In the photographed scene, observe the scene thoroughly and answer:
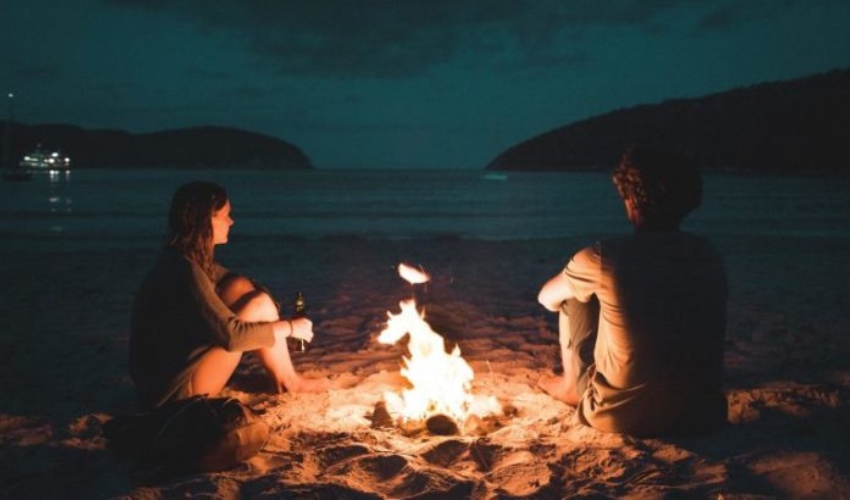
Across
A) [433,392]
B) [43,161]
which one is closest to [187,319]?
[433,392]

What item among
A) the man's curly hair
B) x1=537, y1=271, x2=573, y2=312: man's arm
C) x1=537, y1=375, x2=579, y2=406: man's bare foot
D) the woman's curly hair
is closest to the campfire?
x1=537, y1=375, x2=579, y2=406: man's bare foot

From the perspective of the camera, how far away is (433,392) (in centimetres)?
450

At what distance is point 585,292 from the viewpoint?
3.77 m

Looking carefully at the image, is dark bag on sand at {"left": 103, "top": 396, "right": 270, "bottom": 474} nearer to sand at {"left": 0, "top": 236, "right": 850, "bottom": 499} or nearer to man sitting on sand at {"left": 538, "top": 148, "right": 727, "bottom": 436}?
sand at {"left": 0, "top": 236, "right": 850, "bottom": 499}

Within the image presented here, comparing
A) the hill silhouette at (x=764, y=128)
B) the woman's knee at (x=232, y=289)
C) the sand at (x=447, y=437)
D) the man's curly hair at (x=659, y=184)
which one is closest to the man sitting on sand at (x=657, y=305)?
the man's curly hair at (x=659, y=184)

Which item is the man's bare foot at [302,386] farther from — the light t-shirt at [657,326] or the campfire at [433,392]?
the light t-shirt at [657,326]

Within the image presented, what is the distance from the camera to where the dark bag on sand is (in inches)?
141

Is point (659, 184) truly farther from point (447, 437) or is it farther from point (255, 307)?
point (255, 307)

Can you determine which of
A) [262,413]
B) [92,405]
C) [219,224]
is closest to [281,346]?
[262,413]

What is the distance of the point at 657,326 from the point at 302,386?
2.80m

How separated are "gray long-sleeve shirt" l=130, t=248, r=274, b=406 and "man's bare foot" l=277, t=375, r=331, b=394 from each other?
1000mm

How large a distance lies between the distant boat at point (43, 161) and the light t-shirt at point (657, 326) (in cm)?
12832

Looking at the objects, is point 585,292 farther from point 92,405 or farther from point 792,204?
point 792,204

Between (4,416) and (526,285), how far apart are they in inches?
284
